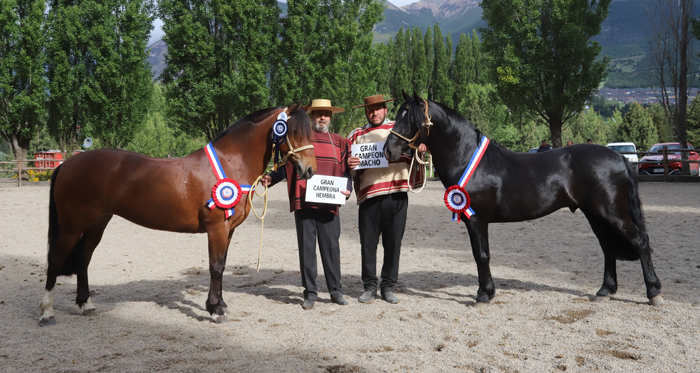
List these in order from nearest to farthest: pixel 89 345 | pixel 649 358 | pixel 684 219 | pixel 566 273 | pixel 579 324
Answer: pixel 649 358 < pixel 89 345 < pixel 579 324 < pixel 566 273 < pixel 684 219

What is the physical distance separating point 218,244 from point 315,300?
1.21 meters

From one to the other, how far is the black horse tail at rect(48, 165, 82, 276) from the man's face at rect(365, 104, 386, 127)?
2969 mm

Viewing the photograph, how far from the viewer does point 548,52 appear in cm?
2009

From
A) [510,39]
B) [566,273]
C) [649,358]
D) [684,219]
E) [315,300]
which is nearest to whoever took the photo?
[649,358]

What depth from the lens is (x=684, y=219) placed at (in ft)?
29.9

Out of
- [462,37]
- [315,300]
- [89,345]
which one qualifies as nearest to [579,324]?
[315,300]

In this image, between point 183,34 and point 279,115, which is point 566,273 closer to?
point 279,115

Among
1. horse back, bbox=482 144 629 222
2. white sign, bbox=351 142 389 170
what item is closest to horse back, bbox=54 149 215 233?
white sign, bbox=351 142 389 170

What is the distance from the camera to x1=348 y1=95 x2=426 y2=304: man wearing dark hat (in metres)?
4.68

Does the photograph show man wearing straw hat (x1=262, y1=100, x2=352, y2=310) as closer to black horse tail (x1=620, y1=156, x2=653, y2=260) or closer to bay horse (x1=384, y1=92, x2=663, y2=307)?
bay horse (x1=384, y1=92, x2=663, y2=307)

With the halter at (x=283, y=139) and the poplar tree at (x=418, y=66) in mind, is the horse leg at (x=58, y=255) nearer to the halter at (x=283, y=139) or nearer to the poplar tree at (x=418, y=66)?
the halter at (x=283, y=139)

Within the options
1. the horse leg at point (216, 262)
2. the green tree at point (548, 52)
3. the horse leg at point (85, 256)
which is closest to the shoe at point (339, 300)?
the horse leg at point (216, 262)

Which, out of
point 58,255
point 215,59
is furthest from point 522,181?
point 215,59

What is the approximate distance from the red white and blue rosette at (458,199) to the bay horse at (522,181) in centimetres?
7
